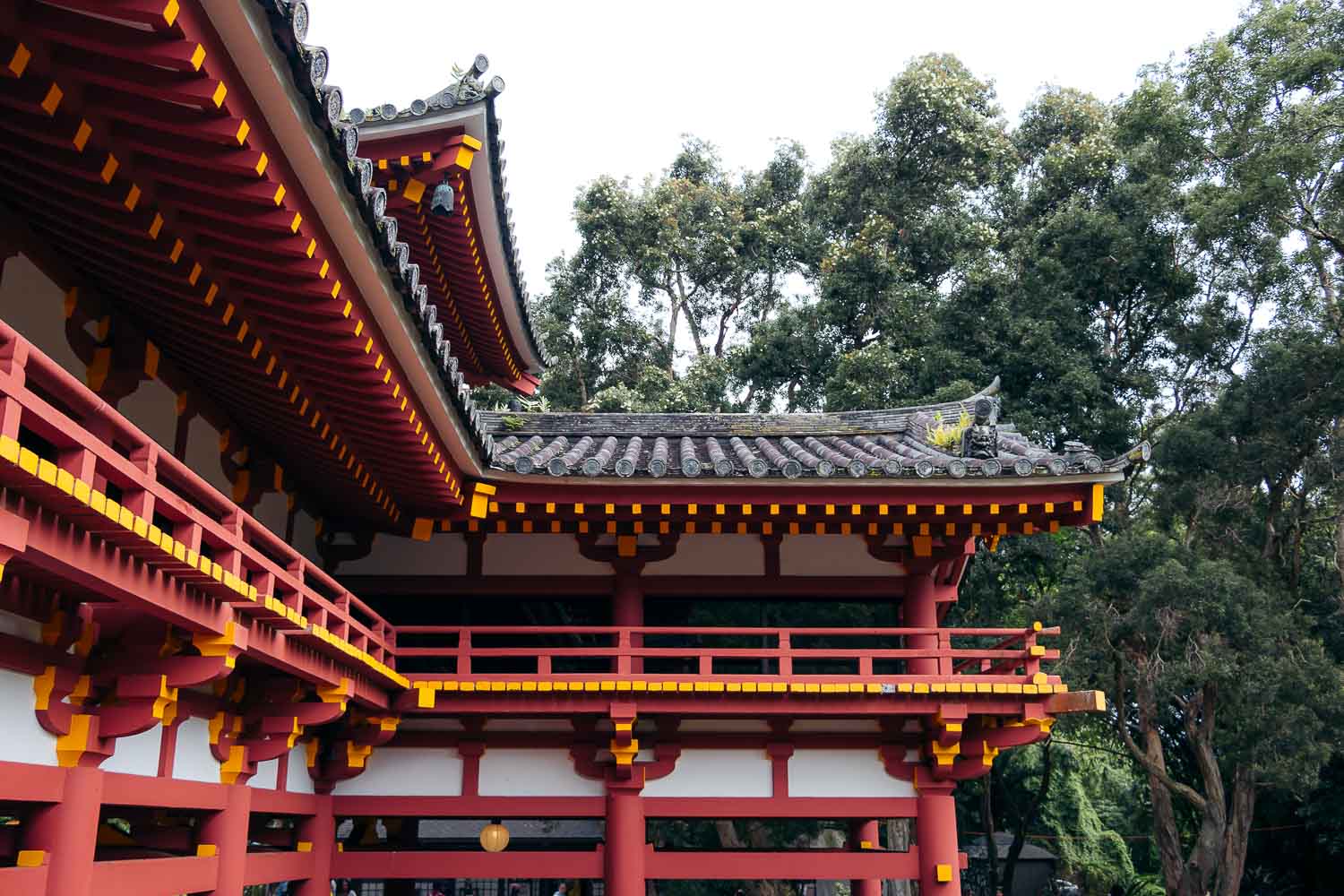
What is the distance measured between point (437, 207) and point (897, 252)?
878 inches

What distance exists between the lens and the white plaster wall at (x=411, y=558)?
13.0 metres

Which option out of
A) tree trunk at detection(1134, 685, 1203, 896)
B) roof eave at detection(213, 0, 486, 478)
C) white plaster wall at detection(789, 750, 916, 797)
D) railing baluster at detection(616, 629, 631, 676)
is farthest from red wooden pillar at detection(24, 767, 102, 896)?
tree trunk at detection(1134, 685, 1203, 896)

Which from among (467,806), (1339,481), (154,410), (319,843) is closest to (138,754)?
(154,410)

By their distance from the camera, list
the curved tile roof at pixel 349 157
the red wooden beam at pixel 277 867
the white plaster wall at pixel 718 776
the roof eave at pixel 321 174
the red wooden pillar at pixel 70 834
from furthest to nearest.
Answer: the white plaster wall at pixel 718 776
the red wooden beam at pixel 277 867
the red wooden pillar at pixel 70 834
the curved tile roof at pixel 349 157
the roof eave at pixel 321 174

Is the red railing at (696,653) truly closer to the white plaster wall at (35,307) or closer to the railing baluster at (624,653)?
the railing baluster at (624,653)

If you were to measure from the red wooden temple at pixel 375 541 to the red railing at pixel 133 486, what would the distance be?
26mm

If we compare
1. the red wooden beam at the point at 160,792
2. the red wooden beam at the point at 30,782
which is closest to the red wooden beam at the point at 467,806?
the red wooden beam at the point at 160,792

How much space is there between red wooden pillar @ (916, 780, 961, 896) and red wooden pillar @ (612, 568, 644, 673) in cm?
338

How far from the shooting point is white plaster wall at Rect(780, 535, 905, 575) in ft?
43.3

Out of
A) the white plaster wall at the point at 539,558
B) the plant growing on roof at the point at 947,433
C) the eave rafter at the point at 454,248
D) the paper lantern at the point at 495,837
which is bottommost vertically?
the paper lantern at the point at 495,837

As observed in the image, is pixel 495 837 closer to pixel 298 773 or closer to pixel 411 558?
pixel 298 773

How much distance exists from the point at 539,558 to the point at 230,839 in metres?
4.68

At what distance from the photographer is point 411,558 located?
515 inches

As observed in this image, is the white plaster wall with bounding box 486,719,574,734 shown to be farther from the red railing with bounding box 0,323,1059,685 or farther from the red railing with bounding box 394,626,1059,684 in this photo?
the red railing with bounding box 0,323,1059,685
